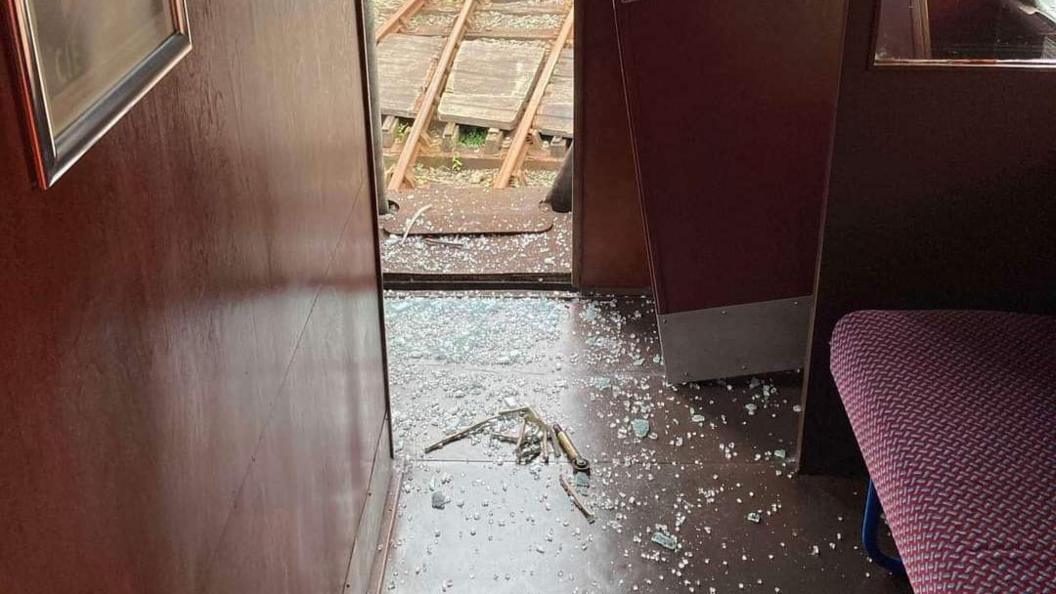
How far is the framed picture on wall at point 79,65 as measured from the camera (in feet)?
2.27

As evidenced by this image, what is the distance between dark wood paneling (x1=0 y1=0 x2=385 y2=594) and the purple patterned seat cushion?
2.99 ft

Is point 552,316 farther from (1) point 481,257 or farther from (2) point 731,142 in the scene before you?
(2) point 731,142

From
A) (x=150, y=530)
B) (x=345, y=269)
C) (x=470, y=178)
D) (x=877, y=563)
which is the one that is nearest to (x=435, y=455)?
(x=345, y=269)

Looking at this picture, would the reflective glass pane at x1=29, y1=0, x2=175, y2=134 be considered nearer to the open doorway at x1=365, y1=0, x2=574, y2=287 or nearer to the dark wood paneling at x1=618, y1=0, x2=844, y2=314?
the dark wood paneling at x1=618, y1=0, x2=844, y2=314

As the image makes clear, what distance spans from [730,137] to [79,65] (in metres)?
2.09

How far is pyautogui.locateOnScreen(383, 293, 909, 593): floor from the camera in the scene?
2166mm

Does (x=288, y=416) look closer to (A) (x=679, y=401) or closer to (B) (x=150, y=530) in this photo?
(B) (x=150, y=530)

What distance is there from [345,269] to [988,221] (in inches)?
52.8

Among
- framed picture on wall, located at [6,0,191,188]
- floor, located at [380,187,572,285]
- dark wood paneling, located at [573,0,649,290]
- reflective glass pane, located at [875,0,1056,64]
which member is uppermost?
framed picture on wall, located at [6,0,191,188]

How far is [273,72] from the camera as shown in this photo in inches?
53.2

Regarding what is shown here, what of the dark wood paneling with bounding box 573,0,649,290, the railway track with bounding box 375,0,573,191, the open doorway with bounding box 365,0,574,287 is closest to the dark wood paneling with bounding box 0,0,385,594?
the dark wood paneling with bounding box 573,0,649,290

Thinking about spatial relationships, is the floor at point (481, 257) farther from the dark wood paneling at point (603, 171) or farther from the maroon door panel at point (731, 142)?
the maroon door panel at point (731, 142)

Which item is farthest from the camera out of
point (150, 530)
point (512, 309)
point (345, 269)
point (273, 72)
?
point (512, 309)

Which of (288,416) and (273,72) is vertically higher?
(273,72)
